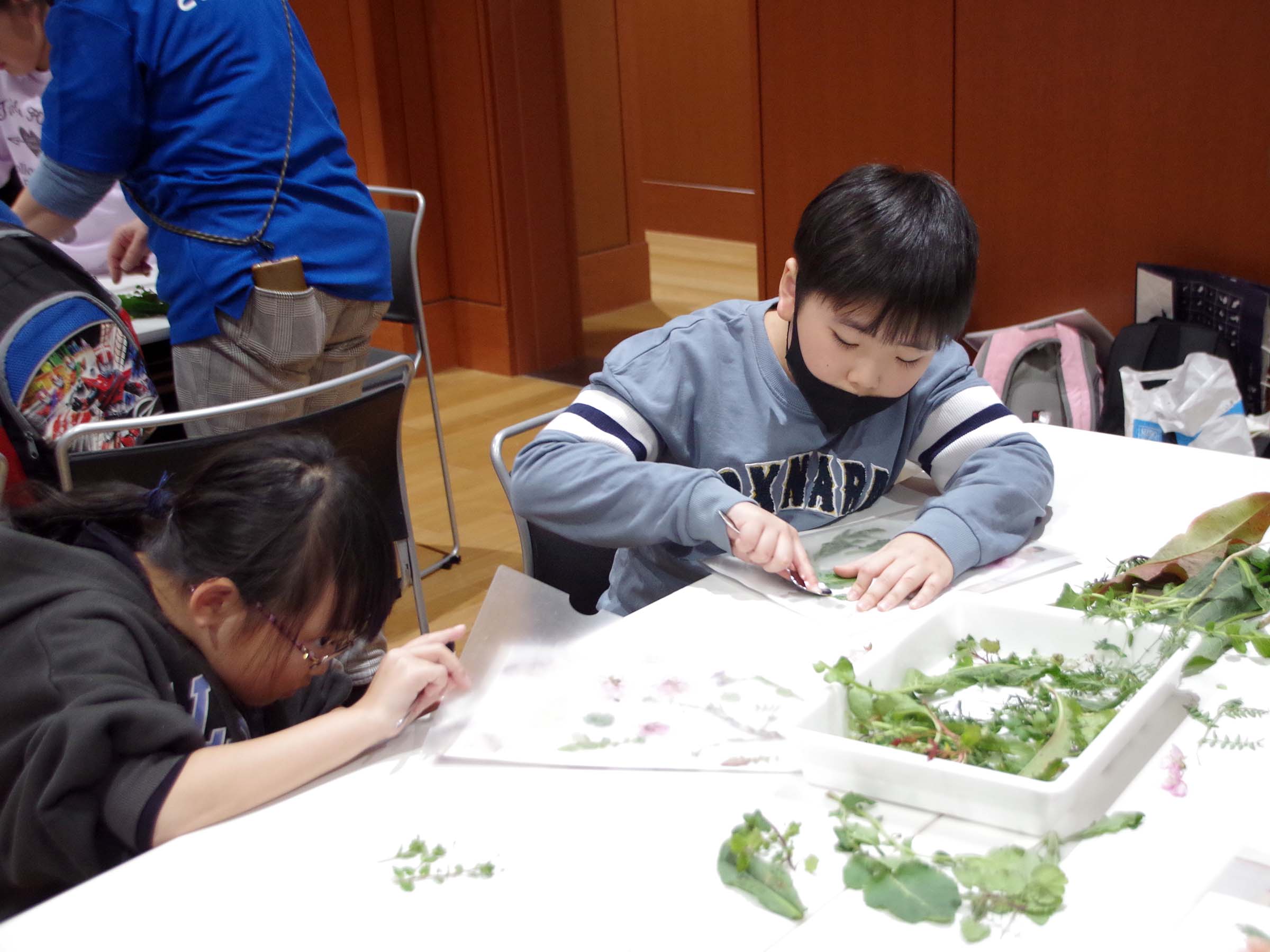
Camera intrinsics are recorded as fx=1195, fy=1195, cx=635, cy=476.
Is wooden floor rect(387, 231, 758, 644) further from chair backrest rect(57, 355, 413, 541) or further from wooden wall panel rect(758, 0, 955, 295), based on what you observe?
wooden wall panel rect(758, 0, 955, 295)

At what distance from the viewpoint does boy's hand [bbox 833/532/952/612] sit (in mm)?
1175

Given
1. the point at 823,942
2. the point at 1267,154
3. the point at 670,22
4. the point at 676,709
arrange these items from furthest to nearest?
the point at 670,22 → the point at 1267,154 → the point at 676,709 → the point at 823,942

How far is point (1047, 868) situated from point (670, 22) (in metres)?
6.34

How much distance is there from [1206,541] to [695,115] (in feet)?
18.9

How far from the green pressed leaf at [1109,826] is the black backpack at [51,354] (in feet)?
4.68

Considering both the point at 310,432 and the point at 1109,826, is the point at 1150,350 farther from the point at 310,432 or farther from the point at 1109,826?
the point at 1109,826

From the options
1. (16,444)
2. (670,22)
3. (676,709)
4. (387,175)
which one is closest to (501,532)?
(16,444)

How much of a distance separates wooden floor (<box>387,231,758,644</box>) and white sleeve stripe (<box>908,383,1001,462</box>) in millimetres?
1378

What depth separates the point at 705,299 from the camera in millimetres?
5383

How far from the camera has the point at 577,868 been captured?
78cm

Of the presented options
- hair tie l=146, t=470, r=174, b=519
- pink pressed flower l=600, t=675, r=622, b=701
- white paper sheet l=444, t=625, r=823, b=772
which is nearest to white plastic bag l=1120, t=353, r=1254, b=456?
white paper sheet l=444, t=625, r=823, b=772

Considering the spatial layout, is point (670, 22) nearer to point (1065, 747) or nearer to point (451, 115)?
point (451, 115)

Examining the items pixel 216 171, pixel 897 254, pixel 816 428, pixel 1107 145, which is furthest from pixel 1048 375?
pixel 216 171

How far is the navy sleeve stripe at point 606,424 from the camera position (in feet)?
4.68
